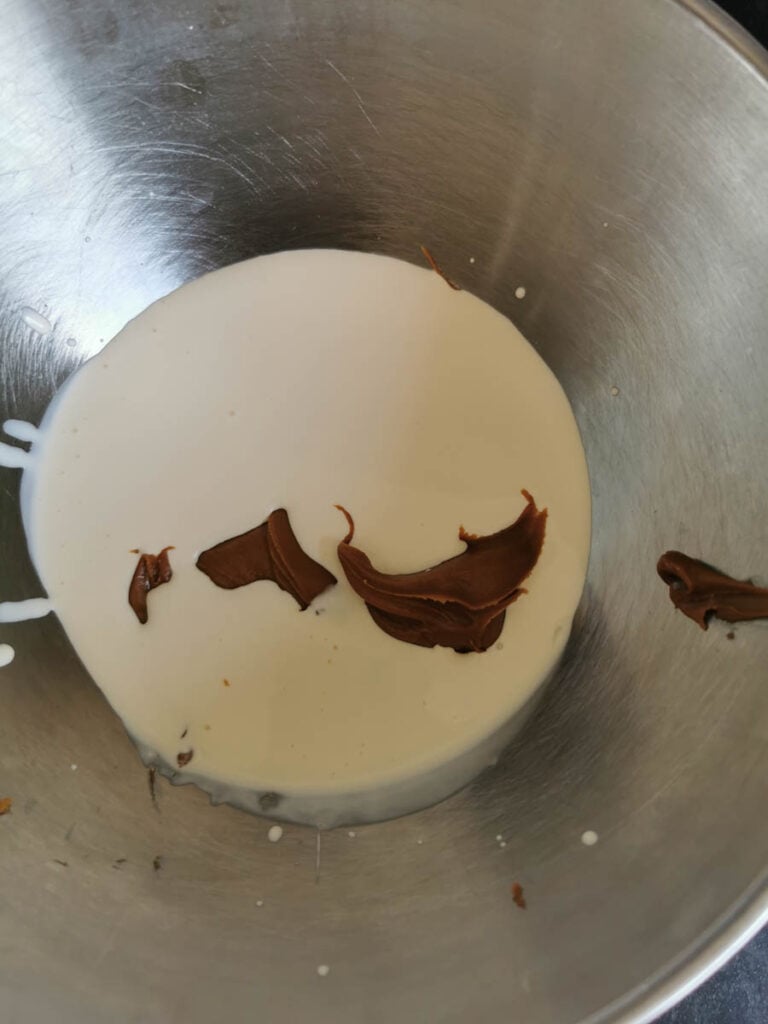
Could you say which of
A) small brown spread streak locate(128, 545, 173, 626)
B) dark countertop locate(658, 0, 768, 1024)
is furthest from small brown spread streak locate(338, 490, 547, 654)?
dark countertop locate(658, 0, 768, 1024)

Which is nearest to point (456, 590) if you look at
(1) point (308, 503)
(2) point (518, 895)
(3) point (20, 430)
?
(1) point (308, 503)

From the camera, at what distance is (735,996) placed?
100 cm

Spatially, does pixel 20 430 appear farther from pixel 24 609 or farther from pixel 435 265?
pixel 435 265

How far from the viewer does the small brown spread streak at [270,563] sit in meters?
0.96

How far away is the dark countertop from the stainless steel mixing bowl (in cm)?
33

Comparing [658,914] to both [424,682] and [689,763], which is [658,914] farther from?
[424,682]

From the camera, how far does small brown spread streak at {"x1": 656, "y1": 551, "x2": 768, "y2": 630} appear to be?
86 centimetres

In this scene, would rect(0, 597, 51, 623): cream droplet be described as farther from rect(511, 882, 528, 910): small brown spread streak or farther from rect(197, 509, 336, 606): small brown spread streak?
rect(511, 882, 528, 910): small brown spread streak

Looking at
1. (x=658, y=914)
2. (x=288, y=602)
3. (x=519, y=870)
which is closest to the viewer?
(x=658, y=914)

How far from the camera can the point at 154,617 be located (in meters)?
1.00

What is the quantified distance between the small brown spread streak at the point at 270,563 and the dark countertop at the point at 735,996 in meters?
0.71

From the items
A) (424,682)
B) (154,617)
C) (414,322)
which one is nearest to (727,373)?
(414,322)

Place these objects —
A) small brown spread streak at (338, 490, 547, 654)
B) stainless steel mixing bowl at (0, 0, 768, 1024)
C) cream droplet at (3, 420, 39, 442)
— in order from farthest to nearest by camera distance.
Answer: cream droplet at (3, 420, 39, 442)
small brown spread streak at (338, 490, 547, 654)
stainless steel mixing bowl at (0, 0, 768, 1024)

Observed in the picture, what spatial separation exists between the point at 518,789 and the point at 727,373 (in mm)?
551
